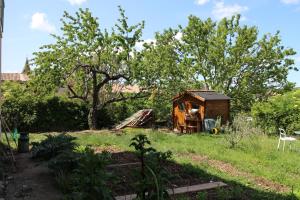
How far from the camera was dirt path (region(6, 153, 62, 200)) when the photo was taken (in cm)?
577

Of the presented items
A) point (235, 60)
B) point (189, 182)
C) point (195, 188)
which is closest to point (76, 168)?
point (195, 188)

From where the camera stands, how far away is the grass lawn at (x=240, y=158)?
25.1 ft

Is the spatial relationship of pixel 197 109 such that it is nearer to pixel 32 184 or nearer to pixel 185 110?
pixel 185 110

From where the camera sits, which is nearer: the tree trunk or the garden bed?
the garden bed

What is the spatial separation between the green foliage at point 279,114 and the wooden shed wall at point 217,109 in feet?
4.98

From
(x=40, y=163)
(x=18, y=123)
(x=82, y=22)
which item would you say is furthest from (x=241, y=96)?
(x=40, y=163)

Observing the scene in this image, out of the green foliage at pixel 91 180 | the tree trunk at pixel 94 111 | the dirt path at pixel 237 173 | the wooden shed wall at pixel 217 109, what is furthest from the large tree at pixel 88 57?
the green foliage at pixel 91 180

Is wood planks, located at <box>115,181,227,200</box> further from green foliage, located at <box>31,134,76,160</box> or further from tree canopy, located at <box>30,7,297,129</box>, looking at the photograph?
tree canopy, located at <box>30,7,297,129</box>

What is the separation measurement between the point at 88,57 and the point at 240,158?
33.2ft

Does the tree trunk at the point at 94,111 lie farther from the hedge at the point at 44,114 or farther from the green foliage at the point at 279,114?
the green foliage at the point at 279,114

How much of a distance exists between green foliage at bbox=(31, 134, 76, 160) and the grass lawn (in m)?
2.49

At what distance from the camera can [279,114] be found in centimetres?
1664

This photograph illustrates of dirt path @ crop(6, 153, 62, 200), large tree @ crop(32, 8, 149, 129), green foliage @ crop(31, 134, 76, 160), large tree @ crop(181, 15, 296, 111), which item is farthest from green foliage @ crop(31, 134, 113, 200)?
large tree @ crop(181, 15, 296, 111)

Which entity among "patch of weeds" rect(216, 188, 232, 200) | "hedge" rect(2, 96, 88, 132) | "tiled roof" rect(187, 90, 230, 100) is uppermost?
"tiled roof" rect(187, 90, 230, 100)
